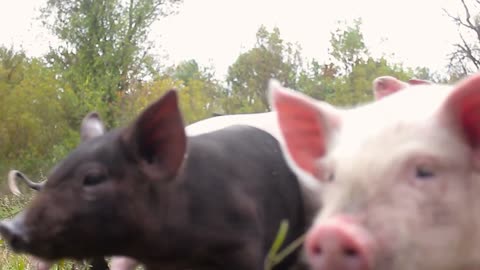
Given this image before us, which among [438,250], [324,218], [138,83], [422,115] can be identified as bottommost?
[438,250]

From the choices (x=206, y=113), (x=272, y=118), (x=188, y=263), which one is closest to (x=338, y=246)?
(x=188, y=263)

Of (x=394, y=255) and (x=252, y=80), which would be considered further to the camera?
(x=252, y=80)

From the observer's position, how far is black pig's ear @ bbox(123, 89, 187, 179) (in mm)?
3029

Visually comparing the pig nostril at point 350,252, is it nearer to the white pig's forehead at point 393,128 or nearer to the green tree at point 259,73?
the white pig's forehead at point 393,128

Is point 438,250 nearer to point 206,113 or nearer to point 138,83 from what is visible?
point 138,83

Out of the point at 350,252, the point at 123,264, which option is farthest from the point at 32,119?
the point at 350,252

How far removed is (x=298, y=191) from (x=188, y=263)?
2.24 feet

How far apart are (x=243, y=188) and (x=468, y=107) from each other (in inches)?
36.9

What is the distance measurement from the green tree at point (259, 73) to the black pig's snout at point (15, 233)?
3310 centimetres

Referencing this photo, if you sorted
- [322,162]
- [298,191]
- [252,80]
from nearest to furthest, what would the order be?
[322,162] < [298,191] < [252,80]

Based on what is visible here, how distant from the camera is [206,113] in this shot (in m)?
38.0

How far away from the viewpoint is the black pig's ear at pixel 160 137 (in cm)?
303

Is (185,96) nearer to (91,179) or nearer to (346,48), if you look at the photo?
(346,48)

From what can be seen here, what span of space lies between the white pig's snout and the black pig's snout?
1006 millimetres
